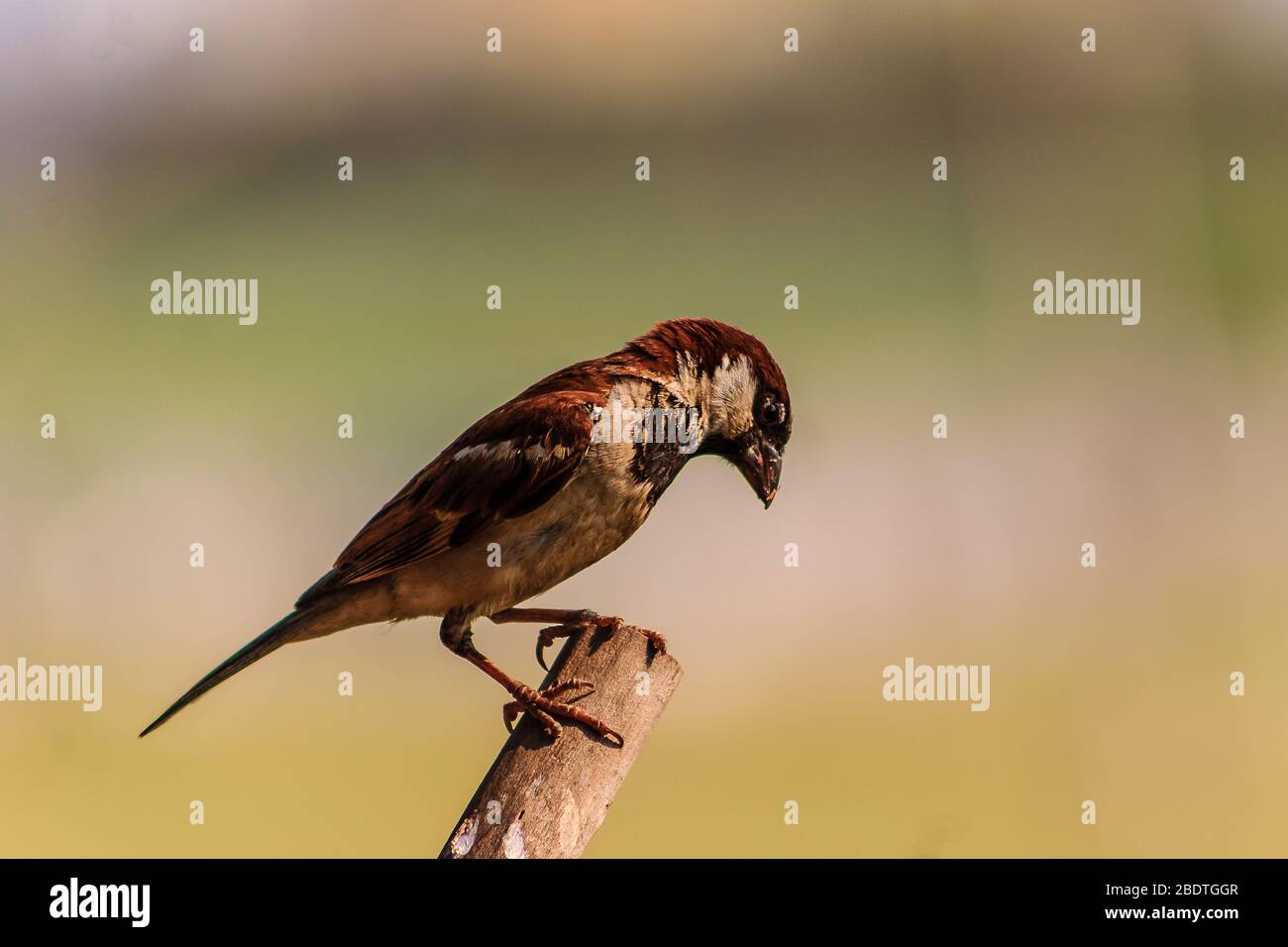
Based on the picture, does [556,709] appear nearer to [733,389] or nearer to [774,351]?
[733,389]

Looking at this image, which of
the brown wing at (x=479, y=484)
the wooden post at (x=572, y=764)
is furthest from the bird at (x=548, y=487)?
the wooden post at (x=572, y=764)

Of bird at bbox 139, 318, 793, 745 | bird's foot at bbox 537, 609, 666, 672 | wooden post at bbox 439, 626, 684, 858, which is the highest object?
bird at bbox 139, 318, 793, 745

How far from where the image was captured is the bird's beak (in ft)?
14.0

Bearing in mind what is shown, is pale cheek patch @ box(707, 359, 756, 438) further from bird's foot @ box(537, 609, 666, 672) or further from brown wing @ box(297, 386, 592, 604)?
bird's foot @ box(537, 609, 666, 672)

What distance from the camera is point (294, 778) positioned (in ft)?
47.9

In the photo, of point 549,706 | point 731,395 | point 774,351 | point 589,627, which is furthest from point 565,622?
point 774,351

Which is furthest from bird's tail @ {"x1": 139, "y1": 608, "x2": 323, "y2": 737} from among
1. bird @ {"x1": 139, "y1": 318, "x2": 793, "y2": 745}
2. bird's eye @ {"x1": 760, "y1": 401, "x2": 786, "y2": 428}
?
bird's eye @ {"x1": 760, "y1": 401, "x2": 786, "y2": 428}

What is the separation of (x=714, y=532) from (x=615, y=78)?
17.2 m

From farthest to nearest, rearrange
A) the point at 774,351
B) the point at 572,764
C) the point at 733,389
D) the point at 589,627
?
1. the point at 774,351
2. the point at 733,389
3. the point at 589,627
4. the point at 572,764

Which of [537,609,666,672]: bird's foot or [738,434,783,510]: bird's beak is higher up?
[738,434,783,510]: bird's beak

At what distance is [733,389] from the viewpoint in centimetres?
423

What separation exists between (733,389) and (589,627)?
992 mm

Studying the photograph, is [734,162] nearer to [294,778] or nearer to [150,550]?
[150,550]

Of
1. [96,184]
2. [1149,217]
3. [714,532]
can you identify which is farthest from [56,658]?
[1149,217]
